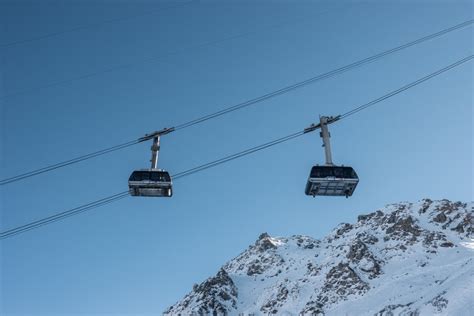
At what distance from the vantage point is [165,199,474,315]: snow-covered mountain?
9900 cm

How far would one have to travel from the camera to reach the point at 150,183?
20031 mm

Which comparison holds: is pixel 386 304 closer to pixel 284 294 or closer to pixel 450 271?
pixel 450 271

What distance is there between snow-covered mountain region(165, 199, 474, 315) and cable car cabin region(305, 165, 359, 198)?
60.9 metres

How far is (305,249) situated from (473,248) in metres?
71.4

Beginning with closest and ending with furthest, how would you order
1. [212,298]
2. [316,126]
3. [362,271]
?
[316,126]
[362,271]
[212,298]

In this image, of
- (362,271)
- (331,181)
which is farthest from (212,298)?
(331,181)

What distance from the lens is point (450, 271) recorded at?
95.5 metres

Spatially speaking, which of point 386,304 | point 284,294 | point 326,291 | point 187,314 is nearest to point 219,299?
point 187,314

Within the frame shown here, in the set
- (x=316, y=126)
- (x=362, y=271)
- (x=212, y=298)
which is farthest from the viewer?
(x=212, y=298)

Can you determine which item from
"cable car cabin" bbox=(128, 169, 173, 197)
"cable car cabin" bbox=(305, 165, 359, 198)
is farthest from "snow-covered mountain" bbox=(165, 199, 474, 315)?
"cable car cabin" bbox=(128, 169, 173, 197)

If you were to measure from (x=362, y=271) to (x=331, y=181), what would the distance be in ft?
381

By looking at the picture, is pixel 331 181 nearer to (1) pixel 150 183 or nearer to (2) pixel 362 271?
(1) pixel 150 183

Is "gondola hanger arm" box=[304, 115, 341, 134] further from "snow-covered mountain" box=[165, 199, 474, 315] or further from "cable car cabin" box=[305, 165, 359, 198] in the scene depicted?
"snow-covered mountain" box=[165, 199, 474, 315]

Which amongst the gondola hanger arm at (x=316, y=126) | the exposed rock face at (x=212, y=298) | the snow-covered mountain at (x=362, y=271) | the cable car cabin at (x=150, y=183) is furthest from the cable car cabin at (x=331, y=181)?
the exposed rock face at (x=212, y=298)
